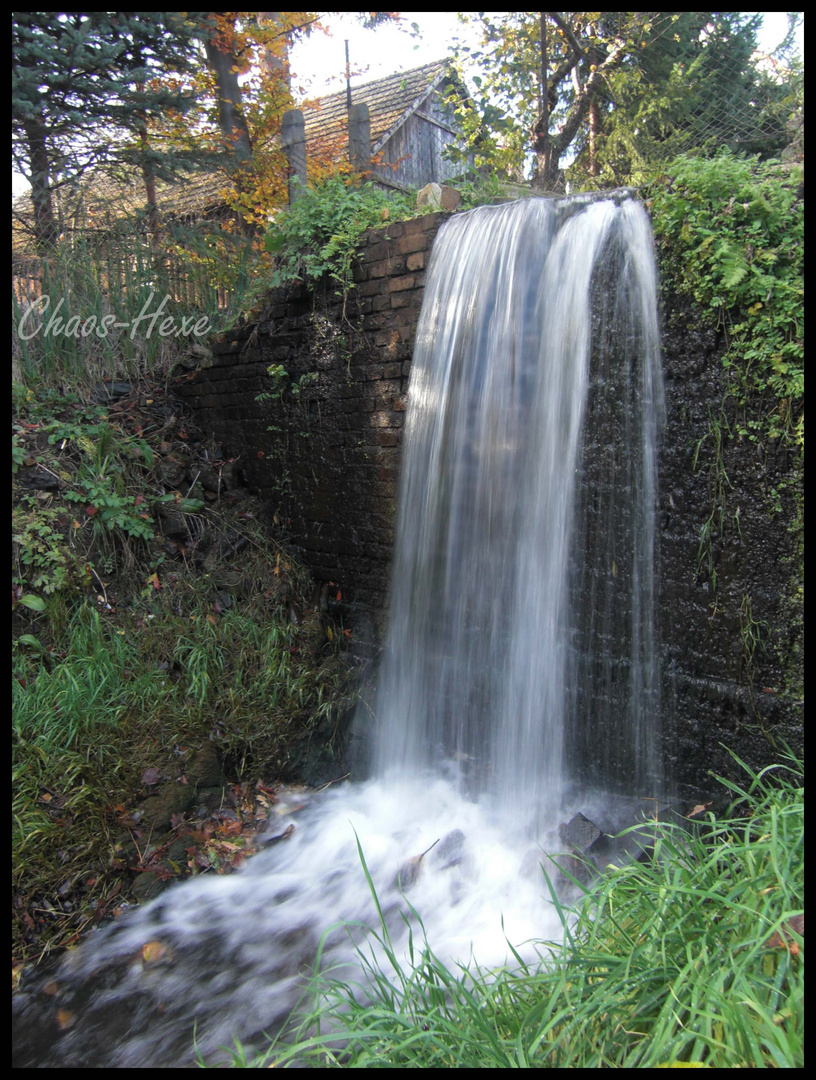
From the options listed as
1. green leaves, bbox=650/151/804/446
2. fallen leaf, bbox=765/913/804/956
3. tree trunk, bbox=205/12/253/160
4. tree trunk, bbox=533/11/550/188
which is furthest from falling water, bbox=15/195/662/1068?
tree trunk, bbox=205/12/253/160

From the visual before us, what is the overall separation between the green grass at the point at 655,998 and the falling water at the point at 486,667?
91 cm

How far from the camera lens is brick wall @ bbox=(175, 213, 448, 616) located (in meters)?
4.77

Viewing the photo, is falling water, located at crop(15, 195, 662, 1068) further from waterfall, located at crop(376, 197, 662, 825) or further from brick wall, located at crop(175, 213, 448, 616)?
brick wall, located at crop(175, 213, 448, 616)

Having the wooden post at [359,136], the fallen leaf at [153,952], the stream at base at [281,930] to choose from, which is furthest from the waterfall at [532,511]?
the wooden post at [359,136]

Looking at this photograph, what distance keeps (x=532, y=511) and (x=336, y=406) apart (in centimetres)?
206

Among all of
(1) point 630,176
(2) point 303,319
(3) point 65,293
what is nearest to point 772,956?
(2) point 303,319

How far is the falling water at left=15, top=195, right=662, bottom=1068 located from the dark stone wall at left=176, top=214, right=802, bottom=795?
0.52 ft

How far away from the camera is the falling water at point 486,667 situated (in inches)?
118

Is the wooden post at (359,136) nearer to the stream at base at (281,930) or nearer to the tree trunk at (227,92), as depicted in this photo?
the tree trunk at (227,92)

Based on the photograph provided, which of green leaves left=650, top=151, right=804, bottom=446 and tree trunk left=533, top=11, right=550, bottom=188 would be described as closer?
green leaves left=650, top=151, right=804, bottom=446

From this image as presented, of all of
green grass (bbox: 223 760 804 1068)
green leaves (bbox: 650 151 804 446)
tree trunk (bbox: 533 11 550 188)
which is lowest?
green grass (bbox: 223 760 804 1068)

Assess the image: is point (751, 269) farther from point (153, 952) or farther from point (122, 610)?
point (122, 610)

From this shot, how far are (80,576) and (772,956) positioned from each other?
4587 mm

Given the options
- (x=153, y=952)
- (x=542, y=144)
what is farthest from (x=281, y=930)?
(x=542, y=144)
